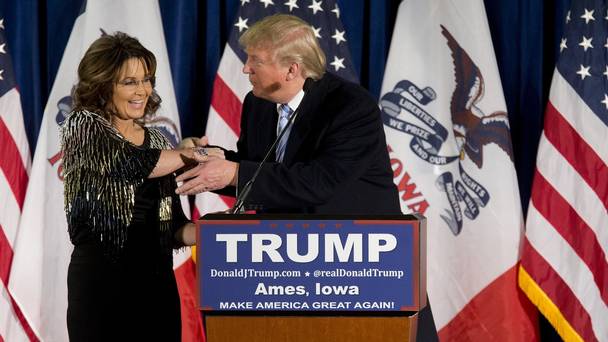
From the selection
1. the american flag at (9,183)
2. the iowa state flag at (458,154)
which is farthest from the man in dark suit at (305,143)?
the american flag at (9,183)

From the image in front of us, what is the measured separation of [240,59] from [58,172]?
1.00 metres

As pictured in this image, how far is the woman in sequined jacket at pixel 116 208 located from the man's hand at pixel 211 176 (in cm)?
19

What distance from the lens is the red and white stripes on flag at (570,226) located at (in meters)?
3.93

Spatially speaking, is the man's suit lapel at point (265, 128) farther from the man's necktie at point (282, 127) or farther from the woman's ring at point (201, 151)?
the woman's ring at point (201, 151)

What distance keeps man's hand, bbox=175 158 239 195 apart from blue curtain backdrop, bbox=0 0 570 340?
202 cm

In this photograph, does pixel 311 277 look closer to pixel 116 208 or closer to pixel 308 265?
pixel 308 265

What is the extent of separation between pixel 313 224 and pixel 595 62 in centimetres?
268

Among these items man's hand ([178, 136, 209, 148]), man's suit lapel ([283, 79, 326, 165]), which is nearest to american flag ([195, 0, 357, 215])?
man's hand ([178, 136, 209, 148])

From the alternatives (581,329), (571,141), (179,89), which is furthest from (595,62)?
(179,89)

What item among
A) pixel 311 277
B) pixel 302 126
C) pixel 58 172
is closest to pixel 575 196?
pixel 302 126

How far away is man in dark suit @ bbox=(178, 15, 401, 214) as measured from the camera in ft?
7.01

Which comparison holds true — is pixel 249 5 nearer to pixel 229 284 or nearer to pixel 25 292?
pixel 25 292

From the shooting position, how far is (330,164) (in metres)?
2.18

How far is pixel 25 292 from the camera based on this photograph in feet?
12.8
